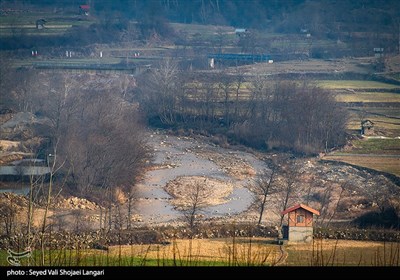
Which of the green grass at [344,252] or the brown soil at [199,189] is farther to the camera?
the brown soil at [199,189]

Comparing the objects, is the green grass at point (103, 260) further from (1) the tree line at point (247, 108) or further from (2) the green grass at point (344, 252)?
(1) the tree line at point (247, 108)

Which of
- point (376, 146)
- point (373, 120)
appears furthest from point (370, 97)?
point (376, 146)

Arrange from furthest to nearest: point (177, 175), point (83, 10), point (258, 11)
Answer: point (258, 11)
point (83, 10)
point (177, 175)

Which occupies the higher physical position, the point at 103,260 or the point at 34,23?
the point at 103,260

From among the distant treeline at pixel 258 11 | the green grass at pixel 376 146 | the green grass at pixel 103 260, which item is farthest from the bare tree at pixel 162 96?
the distant treeline at pixel 258 11

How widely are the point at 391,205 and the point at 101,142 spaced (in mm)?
3911

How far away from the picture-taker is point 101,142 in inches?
455

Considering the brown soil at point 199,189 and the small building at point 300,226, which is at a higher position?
the small building at point 300,226

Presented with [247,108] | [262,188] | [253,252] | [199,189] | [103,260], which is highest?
[103,260]

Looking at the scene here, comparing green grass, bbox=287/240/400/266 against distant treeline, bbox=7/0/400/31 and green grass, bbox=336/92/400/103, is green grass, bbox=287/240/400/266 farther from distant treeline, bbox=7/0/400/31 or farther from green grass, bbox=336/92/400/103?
distant treeline, bbox=7/0/400/31

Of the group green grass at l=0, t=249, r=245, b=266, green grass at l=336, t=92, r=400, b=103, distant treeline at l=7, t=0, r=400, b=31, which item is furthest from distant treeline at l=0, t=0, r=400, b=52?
green grass at l=0, t=249, r=245, b=266

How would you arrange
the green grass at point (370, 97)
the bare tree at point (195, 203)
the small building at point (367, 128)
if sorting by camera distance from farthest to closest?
the green grass at point (370, 97)
the small building at point (367, 128)
the bare tree at point (195, 203)

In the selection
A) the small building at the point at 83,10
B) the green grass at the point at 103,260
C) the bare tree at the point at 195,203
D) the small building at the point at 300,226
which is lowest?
the small building at the point at 83,10

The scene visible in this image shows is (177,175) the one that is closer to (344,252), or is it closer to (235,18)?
(344,252)
